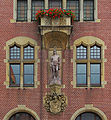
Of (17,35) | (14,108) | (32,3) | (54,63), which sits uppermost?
(32,3)

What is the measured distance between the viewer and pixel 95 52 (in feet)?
89.9

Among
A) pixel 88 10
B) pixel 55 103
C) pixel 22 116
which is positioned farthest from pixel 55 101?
pixel 88 10

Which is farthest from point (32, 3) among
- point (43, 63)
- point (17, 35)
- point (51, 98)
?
point (51, 98)

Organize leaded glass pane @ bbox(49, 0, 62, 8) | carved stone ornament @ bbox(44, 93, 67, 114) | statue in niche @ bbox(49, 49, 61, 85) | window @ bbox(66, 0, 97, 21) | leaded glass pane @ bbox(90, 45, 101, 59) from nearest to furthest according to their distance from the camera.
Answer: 1. statue in niche @ bbox(49, 49, 61, 85)
2. carved stone ornament @ bbox(44, 93, 67, 114)
3. leaded glass pane @ bbox(90, 45, 101, 59)
4. window @ bbox(66, 0, 97, 21)
5. leaded glass pane @ bbox(49, 0, 62, 8)

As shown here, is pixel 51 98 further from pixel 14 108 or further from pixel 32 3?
pixel 32 3

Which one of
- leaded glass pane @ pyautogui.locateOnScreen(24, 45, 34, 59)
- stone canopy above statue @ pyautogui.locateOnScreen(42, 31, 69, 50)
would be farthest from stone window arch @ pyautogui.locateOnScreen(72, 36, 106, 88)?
leaded glass pane @ pyautogui.locateOnScreen(24, 45, 34, 59)

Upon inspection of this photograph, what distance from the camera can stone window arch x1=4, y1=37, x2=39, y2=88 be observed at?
27.0m

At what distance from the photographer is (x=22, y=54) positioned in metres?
27.2

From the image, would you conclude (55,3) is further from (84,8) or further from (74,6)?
(84,8)

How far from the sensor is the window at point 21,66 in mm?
27125

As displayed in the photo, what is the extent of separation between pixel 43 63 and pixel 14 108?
3.43 meters

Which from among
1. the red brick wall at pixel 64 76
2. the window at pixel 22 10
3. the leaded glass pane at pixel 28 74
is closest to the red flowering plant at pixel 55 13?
the red brick wall at pixel 64 76

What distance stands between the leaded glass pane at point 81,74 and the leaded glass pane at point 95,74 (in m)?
0.45

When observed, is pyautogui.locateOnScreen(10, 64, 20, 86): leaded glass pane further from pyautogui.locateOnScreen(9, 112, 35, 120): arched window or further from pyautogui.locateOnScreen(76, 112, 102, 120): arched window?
pyautogui.locateOnScreen(76, 112, 102, 120): arched window
